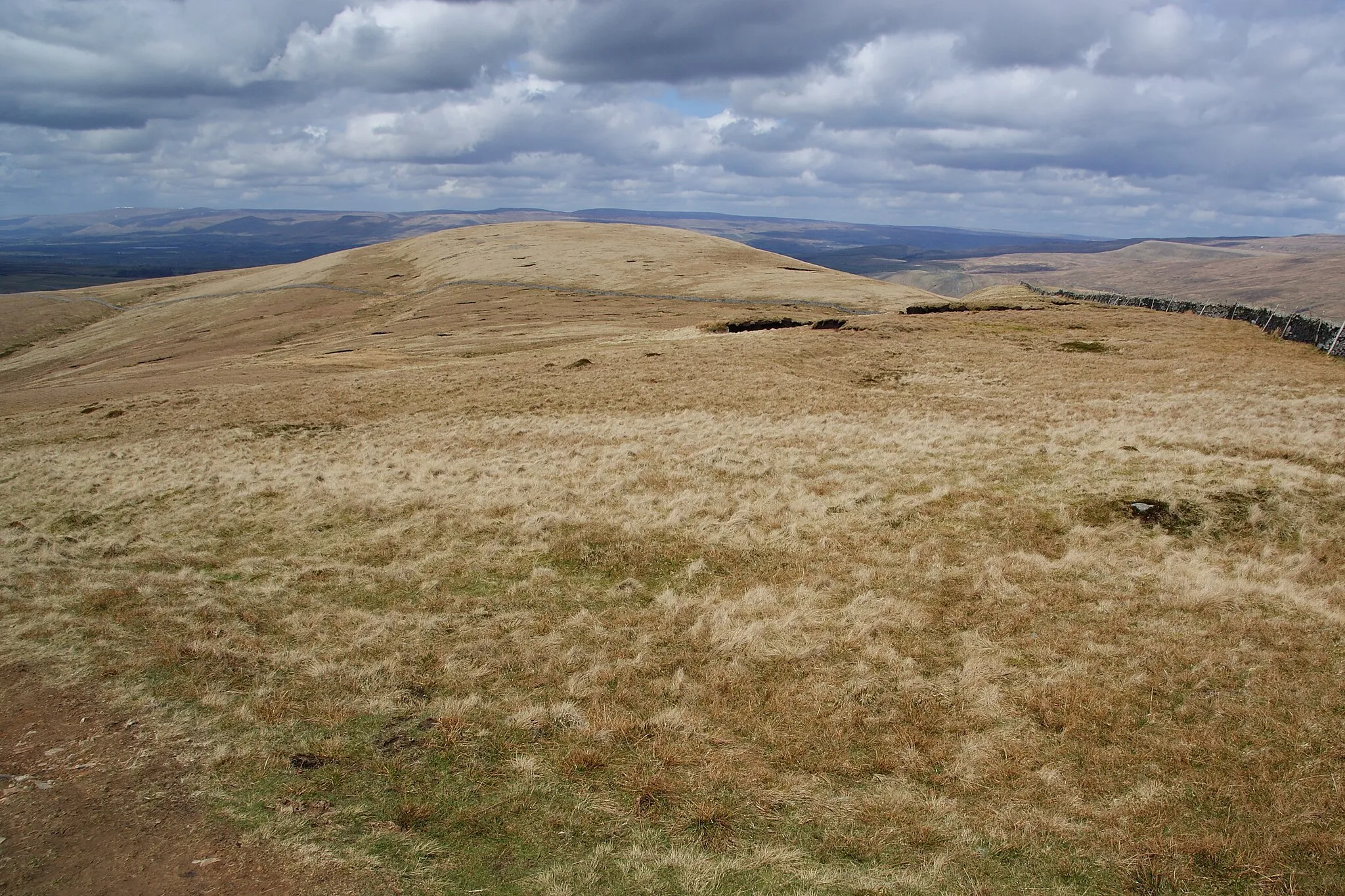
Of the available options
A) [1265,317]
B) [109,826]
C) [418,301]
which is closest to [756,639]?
[109,826]

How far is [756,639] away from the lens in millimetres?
11891

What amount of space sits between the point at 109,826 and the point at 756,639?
29.0ft

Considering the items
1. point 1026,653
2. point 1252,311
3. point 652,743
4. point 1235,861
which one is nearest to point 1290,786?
point 1235,861

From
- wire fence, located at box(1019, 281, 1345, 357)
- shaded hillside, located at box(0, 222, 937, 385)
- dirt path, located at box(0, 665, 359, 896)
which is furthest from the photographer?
shaded hillside, located at box(0, 222, 937, 385)

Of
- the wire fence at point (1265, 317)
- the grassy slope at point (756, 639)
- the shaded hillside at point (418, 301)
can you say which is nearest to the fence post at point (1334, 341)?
the wire fence at point (1265, 317)

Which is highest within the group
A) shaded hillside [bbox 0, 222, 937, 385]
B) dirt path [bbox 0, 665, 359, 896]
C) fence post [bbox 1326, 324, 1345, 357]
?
shaded hillside [bbox 0, 222, 937, 385]

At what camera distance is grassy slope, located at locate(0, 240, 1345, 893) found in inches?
304

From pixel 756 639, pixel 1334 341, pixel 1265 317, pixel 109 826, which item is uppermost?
pixel 1265 317

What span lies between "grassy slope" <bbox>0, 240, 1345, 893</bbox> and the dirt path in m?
0.49

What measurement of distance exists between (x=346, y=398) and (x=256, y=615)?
2790cm

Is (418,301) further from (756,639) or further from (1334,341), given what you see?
(756,639)

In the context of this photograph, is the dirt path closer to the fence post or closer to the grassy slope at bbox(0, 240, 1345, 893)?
the grassy slope at bbox(0, 240, 1345, 893)

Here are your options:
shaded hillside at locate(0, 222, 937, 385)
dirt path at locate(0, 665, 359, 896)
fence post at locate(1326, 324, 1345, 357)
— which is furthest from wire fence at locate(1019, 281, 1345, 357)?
dirt path at locate(0, 665, 359, 896)

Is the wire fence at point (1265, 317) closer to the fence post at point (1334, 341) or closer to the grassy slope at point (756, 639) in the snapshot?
the fence post at point (1334, 341)
